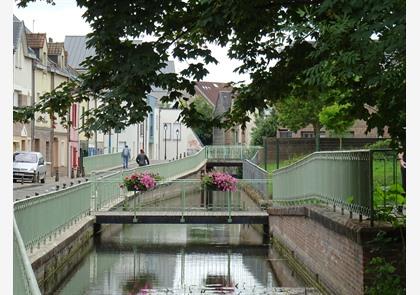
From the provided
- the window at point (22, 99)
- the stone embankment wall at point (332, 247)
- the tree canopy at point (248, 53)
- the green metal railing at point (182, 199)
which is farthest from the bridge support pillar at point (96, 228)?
the window at point (22, 99)

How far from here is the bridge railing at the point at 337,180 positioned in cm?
1152

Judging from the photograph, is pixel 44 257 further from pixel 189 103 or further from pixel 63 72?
pixel 63 72

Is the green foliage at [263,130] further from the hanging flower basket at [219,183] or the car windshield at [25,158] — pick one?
the hanging flower basket at [219,183]

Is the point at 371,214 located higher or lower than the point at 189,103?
lower

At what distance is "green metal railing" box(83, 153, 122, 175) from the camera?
169 ft

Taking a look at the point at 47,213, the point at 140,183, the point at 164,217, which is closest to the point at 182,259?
the point at 164,217

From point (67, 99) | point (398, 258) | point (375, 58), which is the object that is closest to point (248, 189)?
point (67, 99)

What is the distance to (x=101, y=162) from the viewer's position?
5572 cm

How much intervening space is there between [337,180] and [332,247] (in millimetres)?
1295

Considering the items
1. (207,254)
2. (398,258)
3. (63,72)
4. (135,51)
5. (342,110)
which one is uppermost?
(63,72)

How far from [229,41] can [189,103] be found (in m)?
1.27

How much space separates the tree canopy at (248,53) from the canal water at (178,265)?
12.7 feet

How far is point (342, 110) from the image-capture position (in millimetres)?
11602

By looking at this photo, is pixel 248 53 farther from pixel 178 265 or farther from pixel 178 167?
pixel 178 167
